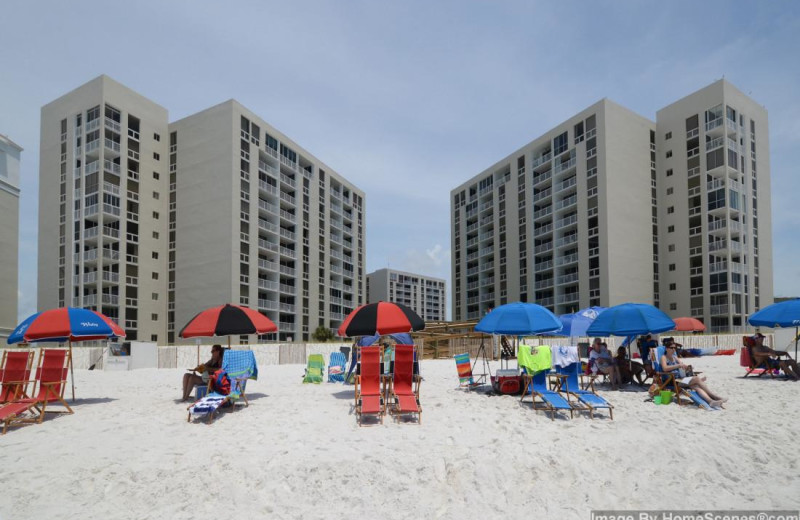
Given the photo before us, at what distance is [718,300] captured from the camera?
143ft

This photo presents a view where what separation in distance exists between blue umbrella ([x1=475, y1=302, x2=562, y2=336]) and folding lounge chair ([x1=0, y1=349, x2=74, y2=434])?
922cm

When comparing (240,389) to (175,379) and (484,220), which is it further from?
(484,220)

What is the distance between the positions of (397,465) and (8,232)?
50.4 m

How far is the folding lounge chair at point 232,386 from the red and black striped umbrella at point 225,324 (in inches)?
21.5

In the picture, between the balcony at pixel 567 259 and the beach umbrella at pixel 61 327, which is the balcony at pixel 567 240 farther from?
the beach umbrella at pixel 61 327

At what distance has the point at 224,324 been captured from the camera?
11.5 metres

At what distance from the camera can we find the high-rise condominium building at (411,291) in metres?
130

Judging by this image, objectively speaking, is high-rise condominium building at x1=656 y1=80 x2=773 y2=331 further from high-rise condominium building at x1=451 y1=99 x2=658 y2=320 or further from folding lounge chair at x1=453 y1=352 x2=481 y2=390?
folding lounge chair at x1=453 y1=352 x2=481 y2=390

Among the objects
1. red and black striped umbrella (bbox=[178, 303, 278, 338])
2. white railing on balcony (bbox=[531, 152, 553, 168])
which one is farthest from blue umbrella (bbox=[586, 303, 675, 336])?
white railing on balcony (bbox=[531, 152, 553, 168])

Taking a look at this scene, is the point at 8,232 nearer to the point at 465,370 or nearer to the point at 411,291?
the point at 465,370

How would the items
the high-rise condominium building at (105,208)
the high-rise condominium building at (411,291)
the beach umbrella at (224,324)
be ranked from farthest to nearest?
the high-rise condominium building at (411,291)
the high-rise condominium building at (105,208)
the beach umbrella at (224,324)

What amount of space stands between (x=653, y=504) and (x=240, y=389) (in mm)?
7952

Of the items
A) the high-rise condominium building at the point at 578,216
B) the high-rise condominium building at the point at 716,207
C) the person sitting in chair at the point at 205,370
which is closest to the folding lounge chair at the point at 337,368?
the person sitting in chair at the point at 205,370

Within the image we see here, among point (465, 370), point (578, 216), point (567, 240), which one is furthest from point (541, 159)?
point (465, 370)
